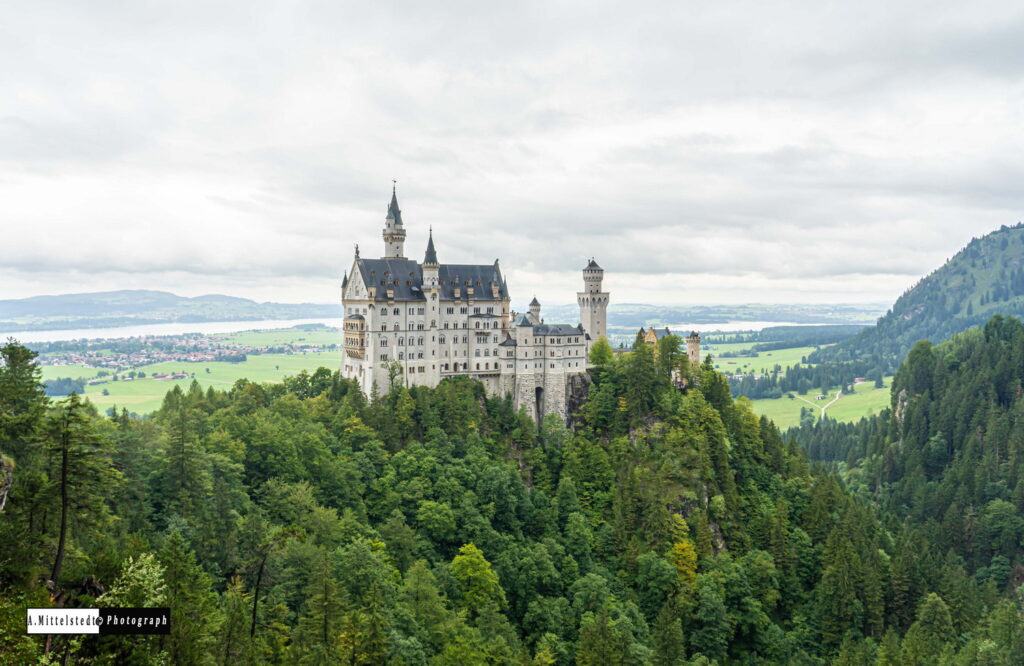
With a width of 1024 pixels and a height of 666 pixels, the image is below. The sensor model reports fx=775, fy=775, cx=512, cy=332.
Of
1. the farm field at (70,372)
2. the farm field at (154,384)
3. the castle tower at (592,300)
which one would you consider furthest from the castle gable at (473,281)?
the farm field at (70,372)

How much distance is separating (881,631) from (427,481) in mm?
58139

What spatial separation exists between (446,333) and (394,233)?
53.4 feet

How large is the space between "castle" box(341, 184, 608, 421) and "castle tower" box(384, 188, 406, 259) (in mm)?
143

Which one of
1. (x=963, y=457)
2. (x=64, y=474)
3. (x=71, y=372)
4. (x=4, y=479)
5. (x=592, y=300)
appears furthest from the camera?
(x=71, y=372)

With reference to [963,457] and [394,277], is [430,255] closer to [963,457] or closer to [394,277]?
[394,277]

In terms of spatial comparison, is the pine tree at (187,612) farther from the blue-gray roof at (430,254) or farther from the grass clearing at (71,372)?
the grass clearing at (71,372)

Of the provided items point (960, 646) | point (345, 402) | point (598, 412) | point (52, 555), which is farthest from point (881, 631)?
point (52, 555)

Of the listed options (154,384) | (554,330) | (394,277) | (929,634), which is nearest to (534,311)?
(554,330)

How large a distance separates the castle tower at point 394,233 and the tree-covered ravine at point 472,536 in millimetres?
20782

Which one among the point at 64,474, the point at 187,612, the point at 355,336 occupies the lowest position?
the point at 187,612

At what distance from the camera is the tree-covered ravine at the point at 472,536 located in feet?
143

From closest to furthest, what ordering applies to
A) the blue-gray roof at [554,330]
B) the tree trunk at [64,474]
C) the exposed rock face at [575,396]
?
the tree trunk at [64,474] → the blue-gray roof at [554,330] → the exposed rock face at [575,396]

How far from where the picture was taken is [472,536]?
87.5 metres

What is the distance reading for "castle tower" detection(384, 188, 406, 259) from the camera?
111 metres
